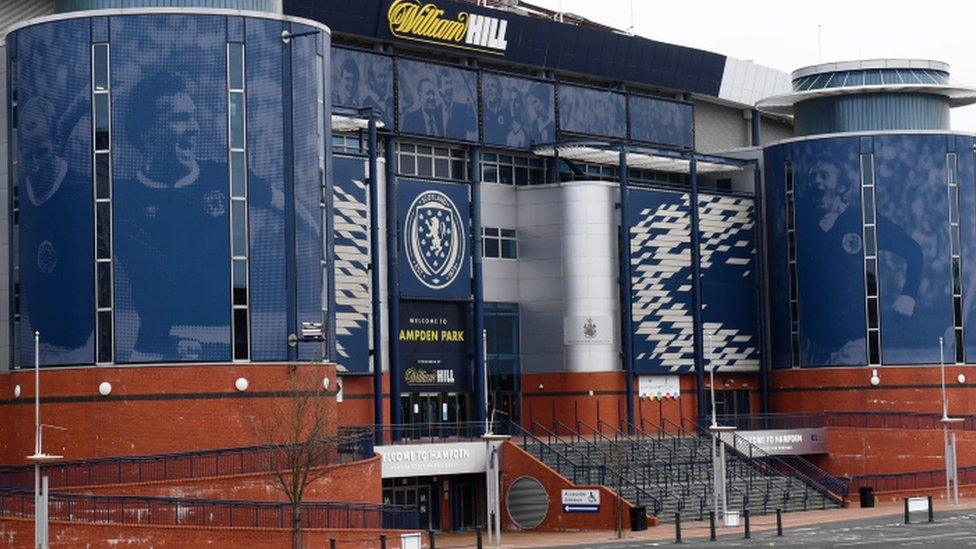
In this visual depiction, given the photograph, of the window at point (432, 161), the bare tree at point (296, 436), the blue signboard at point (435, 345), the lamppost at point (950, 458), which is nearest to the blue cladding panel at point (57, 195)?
the bare tree at point (296, 436)

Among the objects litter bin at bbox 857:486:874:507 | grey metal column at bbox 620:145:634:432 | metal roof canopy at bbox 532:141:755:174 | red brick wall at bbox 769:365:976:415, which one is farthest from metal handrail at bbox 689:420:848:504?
metal roof canopy at bbox 532:141:755:174

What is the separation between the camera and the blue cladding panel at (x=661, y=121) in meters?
96.9

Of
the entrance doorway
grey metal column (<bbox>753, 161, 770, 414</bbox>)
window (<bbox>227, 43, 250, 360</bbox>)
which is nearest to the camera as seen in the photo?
window (<bbox>227, 43, 250, 360</bbox>)

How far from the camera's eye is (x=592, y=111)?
9400 cm

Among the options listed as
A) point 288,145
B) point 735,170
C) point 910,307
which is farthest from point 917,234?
point 288,145

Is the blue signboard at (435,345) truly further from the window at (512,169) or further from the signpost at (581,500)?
the signpost at (581,500)

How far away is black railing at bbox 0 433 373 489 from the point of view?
58.6m

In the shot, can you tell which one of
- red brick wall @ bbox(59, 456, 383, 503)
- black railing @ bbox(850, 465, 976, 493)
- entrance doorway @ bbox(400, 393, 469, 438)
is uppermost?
Answer: entrance doorway @ bbox(400, 393, 469, 438)

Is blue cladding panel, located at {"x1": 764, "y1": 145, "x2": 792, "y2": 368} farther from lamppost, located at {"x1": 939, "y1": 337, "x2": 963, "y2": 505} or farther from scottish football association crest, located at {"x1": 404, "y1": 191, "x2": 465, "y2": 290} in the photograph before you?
scottish football association crest, located at {"x1": 404, "y1": 191, "x2": 465, "y2": 290}

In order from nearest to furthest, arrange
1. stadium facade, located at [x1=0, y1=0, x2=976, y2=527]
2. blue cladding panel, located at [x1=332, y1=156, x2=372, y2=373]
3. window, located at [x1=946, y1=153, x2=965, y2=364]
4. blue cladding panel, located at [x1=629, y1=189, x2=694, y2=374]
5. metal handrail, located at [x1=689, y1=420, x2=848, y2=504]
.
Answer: stadium facade, located at [x1=0, y1=0, x2=976, y2=527] < blue cladding panel, located at [x1=332, y1=156, x2=372, y2=373] < metal handrail, located at [x1=689, y1=420, x2=848, y2=504] < blue cladding panel, located at [x1=629, y1=189, x2=694, y2=374] < window, located at [x1=946, y1=153, x2=965, y2=364]

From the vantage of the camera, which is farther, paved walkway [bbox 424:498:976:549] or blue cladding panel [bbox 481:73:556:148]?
blue cladding panel [bbox 481:73:556:148]

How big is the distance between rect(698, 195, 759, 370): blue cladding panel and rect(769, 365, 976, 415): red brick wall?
11.9 ft

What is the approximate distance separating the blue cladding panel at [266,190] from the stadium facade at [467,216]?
0.08 meters

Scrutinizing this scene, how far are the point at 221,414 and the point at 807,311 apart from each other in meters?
41.8
